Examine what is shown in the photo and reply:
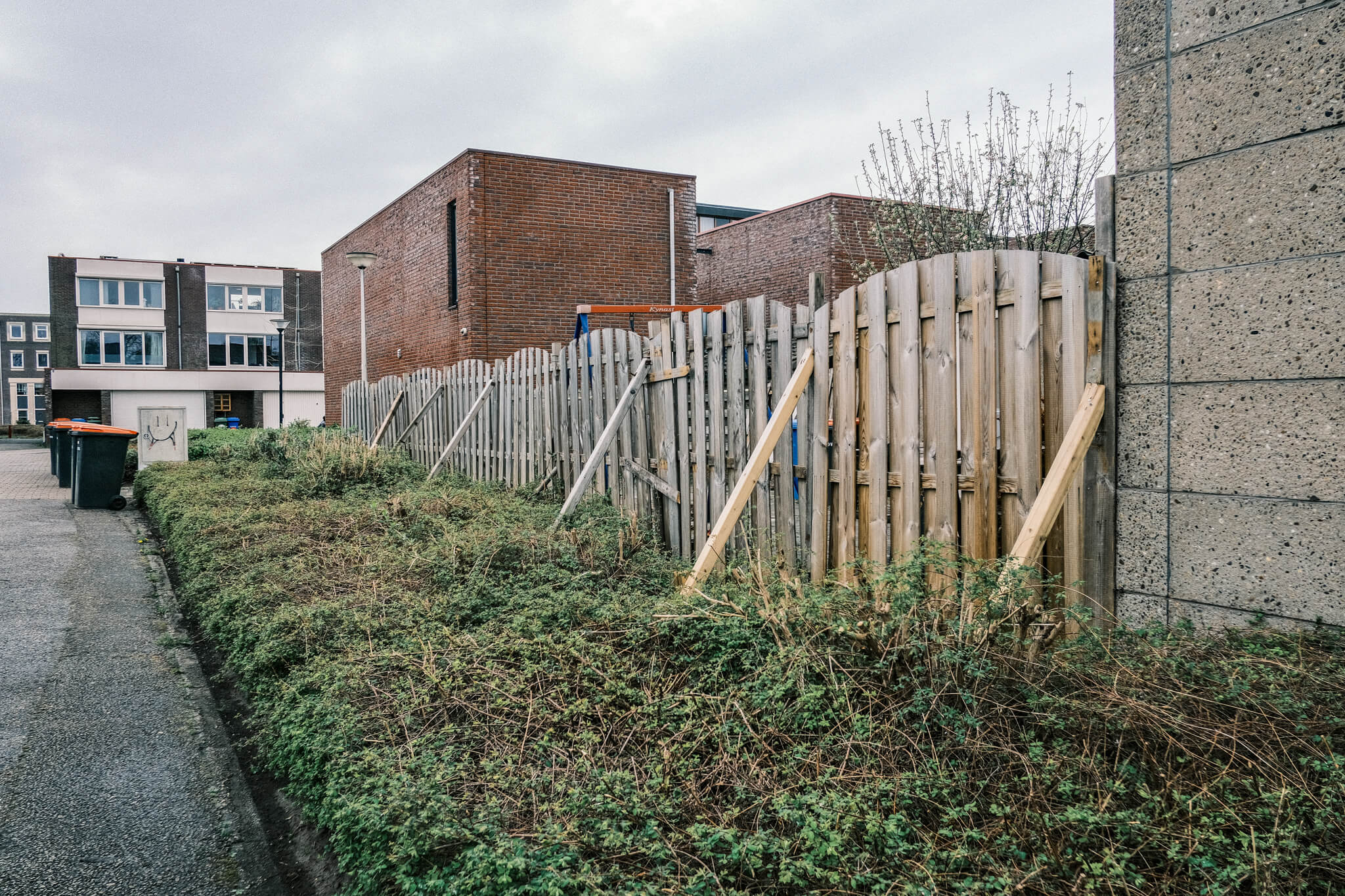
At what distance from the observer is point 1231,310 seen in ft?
11.8

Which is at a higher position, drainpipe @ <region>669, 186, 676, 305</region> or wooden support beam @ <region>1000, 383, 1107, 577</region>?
drainpipe @ <region>669, 186, 676, 305</region>

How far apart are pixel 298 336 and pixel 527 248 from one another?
4203 cm

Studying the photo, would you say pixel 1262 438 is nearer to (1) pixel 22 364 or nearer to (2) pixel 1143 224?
(2) pixel 1143 224

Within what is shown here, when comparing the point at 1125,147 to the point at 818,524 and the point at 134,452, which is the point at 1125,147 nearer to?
the point at 818,524

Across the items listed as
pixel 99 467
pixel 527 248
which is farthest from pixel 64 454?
pixel 527 248

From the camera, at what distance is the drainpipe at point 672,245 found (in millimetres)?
19359

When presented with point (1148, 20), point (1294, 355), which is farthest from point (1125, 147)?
point (1294, 355)

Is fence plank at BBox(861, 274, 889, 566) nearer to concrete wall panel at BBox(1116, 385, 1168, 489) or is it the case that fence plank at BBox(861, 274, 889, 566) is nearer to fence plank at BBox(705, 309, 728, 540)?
concrete wall panel at BBox(1116, 385, 1168, 489)

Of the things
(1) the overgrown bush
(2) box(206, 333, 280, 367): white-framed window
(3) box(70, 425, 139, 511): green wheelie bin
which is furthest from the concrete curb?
(2) box(206, 333, 280, 367): white-framed window

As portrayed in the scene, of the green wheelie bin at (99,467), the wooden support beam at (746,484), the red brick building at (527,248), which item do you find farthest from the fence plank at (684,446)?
the red brick building at (527,248)

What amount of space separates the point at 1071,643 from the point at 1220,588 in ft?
2.44

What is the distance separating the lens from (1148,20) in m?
3.86

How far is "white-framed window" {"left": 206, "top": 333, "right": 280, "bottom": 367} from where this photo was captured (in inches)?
2050

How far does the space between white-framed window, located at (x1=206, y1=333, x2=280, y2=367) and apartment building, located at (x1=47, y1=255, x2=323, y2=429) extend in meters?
0.04
